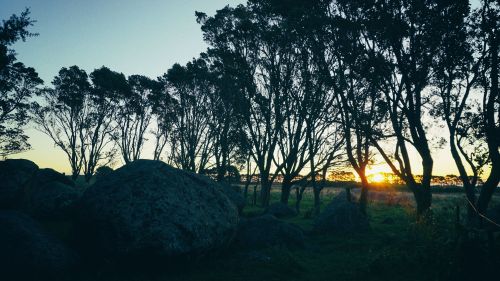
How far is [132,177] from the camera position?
828cm

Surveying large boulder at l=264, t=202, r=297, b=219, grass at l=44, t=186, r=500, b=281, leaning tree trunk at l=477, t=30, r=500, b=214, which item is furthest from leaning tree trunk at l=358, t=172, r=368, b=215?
grass at l=44, t=186, r=500, b=281

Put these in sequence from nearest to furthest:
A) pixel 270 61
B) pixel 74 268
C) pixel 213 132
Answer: pixel 74 268 → pixel 270 61 → pixel 213 132

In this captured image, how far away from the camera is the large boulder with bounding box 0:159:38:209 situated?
1084 cm

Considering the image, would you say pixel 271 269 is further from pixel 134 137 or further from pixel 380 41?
pixel 134 137

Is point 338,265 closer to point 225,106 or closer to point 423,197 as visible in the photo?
point 423,197

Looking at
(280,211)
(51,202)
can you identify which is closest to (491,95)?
(280,211)

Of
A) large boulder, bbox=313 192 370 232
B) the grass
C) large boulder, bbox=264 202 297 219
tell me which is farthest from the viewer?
large boulder, bbox=264 202 297 219

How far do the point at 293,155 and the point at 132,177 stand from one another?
45.9 feet

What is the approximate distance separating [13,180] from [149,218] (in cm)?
712

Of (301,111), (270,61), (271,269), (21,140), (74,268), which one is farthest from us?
(21,140)

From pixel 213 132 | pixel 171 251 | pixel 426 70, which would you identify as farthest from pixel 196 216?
pixel 213 132

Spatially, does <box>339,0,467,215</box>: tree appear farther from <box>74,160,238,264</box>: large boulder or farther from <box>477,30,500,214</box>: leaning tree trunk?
<box>74,160,238,264</box>: large boulder

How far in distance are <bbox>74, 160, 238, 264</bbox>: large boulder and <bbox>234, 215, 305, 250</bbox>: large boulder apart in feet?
5.56

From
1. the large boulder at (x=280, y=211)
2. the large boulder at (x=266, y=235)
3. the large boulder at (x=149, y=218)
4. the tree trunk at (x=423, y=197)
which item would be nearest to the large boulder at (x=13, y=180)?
the large boulder at (x=149, y=218)
